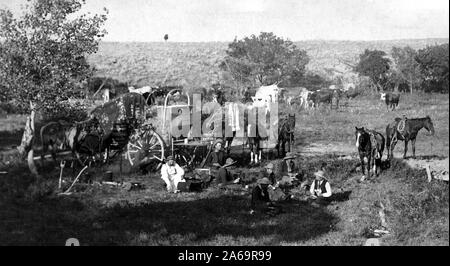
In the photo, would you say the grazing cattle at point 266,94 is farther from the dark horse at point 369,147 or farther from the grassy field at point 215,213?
the dark horse at point 369,147

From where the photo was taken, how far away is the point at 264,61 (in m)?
37.9

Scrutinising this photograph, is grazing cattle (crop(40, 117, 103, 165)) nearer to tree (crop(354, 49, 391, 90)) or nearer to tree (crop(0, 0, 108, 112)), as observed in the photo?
tree (crop(0, 0, 108, 112))

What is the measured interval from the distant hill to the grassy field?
2694 cm

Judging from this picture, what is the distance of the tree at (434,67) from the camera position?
43.0 meters

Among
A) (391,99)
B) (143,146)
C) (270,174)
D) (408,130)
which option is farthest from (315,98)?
(270,174)

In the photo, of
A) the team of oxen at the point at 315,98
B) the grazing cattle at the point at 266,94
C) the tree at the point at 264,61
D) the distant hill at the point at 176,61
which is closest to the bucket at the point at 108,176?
the grazing cattle at the point at 266,94

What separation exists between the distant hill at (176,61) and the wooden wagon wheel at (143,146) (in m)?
24.7

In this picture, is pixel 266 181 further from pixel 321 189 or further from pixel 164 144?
pixel 164 144

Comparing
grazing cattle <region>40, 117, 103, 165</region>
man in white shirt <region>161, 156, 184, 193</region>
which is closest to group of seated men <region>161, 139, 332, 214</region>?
man in white shirt <region>161, 156, 184, 193</region>

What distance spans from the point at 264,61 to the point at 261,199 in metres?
25.3

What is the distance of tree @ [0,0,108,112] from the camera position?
60.3 feet

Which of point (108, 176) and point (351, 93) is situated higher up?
point (351, 93)

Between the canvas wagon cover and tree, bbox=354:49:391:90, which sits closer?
the canvas wagon cover
